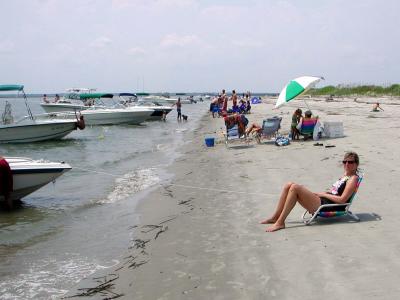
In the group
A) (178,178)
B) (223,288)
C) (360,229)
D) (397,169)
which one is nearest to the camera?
(223,288)

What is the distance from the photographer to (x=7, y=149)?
21.1 m

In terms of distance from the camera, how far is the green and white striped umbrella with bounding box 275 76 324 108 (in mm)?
14266

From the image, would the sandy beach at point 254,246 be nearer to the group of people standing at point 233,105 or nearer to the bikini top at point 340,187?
the bikini top at point 340,187

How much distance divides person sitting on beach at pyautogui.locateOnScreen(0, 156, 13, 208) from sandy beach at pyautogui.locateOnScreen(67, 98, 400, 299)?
267 cm

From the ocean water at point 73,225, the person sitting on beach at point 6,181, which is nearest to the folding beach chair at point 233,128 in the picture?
the ocean water at point 73,225

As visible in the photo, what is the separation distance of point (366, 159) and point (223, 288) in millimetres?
7241

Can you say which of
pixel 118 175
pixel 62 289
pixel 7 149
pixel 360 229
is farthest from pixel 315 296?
pixel 7 149

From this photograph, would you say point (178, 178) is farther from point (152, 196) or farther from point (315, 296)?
point (315, 296)

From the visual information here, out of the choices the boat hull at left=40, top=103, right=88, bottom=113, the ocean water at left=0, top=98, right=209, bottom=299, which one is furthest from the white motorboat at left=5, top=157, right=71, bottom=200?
the boat hull at left=40, top=103, right=88, bottom=113

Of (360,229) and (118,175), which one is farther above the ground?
(360,229)

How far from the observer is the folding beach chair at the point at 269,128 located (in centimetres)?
1570

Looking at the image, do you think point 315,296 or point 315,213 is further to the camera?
point 315,213

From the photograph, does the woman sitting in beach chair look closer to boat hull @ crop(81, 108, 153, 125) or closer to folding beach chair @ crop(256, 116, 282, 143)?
folding beach chair @ crop(256, 116, 282, 143)

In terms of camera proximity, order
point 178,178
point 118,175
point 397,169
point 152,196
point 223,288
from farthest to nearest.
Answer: point 118,175 < point 178,178 < point 152,196 < point 397,169 < point 223,288
